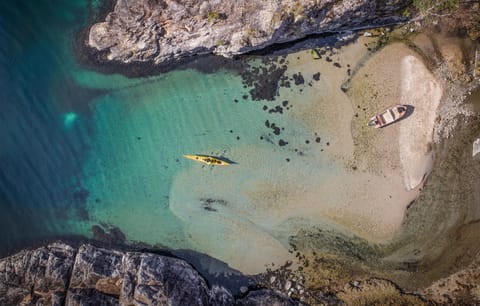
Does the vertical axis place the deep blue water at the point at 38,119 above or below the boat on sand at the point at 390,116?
above

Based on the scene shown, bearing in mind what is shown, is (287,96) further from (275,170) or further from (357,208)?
(357,208)

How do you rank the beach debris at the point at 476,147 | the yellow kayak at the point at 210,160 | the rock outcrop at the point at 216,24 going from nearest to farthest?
1. the rock outcrop at the point at 216,24
2. the beach debris at the point at 476,147
3. the yellow kayak at the point at 210,160

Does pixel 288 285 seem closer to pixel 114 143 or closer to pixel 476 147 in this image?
pixel 476 147

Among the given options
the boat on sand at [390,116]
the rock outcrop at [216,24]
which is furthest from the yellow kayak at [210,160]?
the boat on sand at [390,116]

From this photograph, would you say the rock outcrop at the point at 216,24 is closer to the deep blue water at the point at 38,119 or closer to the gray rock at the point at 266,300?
the deep blue water at the point at 38,119

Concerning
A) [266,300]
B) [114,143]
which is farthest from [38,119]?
[266,300]

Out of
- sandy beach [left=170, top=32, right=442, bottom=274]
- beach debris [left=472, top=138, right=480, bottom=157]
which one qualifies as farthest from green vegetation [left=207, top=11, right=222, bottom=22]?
beach debris [left=472, top=138, right=480, bottom=157]
